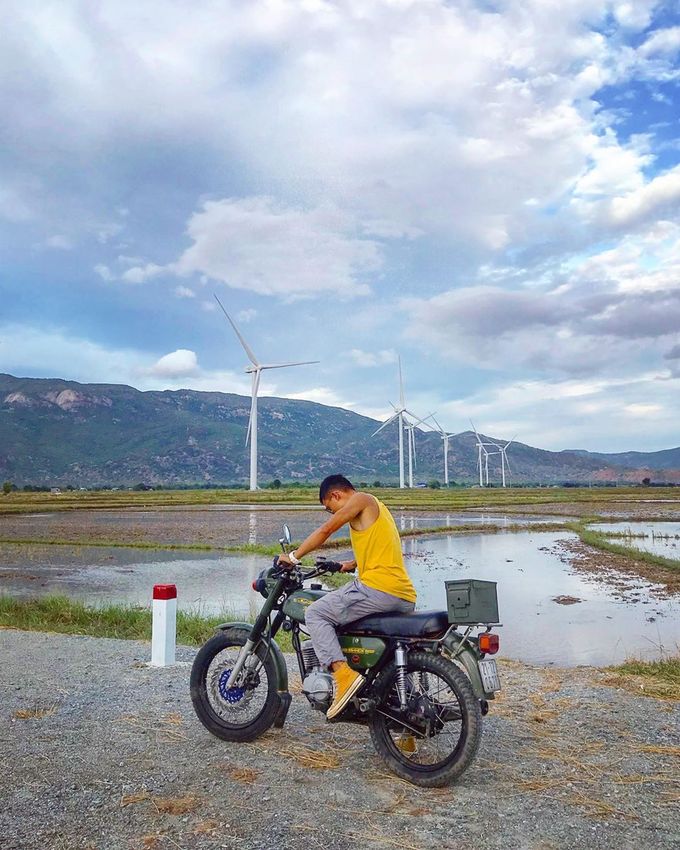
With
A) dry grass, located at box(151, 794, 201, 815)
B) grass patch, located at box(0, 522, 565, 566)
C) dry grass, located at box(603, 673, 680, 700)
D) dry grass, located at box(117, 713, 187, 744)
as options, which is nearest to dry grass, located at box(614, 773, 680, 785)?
dry grass, located at box(603, 673, 680, 700)

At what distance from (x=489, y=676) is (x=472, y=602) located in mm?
547

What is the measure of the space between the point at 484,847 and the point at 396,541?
7.35 ft

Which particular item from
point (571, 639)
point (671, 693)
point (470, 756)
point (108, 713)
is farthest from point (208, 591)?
point (470, 756)

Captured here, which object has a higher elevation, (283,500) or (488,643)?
(283,500)

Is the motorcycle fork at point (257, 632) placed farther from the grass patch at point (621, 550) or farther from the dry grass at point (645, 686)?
the grass patch at point (621, 550)

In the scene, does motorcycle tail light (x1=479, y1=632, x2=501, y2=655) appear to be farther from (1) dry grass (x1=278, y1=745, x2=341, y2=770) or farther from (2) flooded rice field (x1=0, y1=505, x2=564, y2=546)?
(2) flooded rice field (x1=0, y1=505, x2=564, y2=546)

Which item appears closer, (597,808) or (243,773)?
(597,808)

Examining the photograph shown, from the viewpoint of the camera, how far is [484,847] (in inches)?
180

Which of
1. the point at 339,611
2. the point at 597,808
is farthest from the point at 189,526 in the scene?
the point at 597,808

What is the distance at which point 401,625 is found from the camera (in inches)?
232

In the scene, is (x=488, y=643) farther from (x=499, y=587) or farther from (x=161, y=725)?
(x=499, y=587)

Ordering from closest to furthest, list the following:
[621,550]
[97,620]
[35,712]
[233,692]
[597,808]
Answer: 1. [597,808]
2. [233,692]
3. [35,712]
4. [97,620]
5. [621,550]

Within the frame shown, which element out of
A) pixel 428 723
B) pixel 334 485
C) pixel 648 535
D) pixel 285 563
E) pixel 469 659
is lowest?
pixel 648 535

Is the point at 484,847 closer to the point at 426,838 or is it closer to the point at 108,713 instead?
the point at 426,838
